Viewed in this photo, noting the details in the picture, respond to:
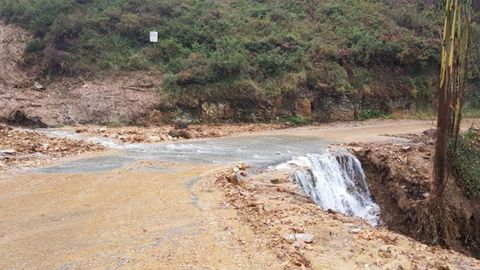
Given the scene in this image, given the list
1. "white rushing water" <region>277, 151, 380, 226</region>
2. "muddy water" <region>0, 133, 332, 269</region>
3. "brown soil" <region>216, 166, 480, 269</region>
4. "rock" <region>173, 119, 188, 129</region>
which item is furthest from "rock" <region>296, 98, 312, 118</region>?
"brown soil" <region>216, 166, 480, 269</region>

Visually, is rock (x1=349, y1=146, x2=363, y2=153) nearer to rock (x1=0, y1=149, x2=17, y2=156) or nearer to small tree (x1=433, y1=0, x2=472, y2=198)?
small tree (x1=433, y1=0, x2=472, y2=198)

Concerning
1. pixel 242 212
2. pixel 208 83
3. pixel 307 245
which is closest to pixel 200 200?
pixel 242 212

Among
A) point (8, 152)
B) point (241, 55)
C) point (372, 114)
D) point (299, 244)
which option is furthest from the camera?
point (372, 114)

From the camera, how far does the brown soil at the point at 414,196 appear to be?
9.57 metres

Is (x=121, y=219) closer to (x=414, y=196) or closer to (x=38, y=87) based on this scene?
(x=414, y=196)

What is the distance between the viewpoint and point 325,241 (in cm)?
677

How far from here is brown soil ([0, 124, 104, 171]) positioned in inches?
443

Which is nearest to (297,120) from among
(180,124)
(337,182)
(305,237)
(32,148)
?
(180,124)

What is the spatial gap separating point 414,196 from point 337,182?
1.89 meters

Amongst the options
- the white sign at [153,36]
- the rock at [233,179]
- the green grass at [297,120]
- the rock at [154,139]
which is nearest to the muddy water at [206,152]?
the rock at [154,139]

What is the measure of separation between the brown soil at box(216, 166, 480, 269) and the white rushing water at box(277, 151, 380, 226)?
270 cm

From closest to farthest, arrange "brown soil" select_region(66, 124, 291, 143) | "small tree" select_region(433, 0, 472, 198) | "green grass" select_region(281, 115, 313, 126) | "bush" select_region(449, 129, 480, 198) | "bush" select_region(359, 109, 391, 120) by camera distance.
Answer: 1. "small tree" select_region(433, 0, 472, 198)
2. "bush" select_region(449, 129, 480, 198)
3. "brown soil" select_region(66, 124, 291, 143)
4. "green grass" select_region(281, 115, 313, 126)
5. "bush" select_region(359, 109, 391, 120)

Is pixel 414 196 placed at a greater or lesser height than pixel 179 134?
lesser

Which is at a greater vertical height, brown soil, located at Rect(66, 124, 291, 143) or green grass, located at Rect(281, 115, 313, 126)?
green grass, located at Rect(281, 115, 313, 126)
